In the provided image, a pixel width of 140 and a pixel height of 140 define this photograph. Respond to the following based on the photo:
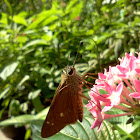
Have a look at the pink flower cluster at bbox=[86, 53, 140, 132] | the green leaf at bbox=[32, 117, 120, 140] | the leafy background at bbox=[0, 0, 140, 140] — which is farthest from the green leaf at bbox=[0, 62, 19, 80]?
the pink flower cluster at bbox=[86, 53, 140, 132]

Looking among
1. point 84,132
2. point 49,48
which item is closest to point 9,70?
point 49,48

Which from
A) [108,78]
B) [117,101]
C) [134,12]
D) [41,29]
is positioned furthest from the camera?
[41,29]

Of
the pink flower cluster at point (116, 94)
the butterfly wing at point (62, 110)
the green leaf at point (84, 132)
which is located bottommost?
the green leaf at point (84, 132)

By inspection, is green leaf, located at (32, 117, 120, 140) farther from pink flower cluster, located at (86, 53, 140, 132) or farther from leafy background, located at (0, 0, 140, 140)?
leafy background, located at (0, 0, 140, 140)

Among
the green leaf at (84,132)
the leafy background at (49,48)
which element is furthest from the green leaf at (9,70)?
the green leaf at (84,132)

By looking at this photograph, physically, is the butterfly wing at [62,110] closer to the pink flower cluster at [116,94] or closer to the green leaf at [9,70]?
the pink flower cluster at [116,94]

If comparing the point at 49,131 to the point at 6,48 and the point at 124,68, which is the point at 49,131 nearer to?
→ the point at 124,68

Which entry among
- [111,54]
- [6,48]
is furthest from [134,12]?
[6,48]
